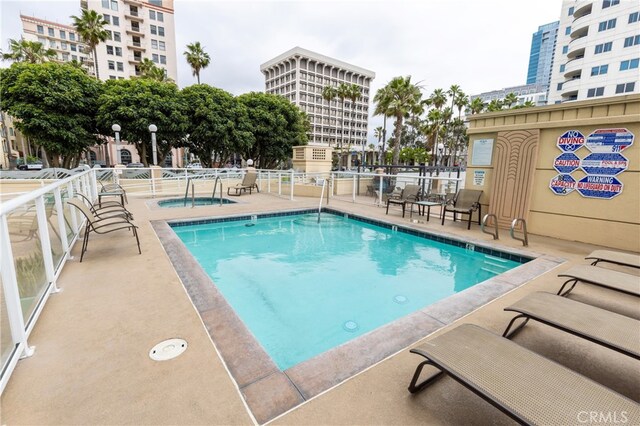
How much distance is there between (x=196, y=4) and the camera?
61.5 ft

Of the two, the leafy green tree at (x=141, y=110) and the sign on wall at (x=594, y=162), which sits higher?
the leafy green tree at (x=141, y=110)

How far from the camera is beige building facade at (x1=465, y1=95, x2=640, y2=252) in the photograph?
15.4 ft

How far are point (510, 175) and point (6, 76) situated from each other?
24327 mm

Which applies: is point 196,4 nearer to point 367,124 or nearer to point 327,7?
point 327,7

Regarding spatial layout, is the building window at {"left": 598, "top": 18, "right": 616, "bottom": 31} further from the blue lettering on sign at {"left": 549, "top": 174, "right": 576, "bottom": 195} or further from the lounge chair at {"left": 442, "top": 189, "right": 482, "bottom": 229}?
the lounge chair at {"left": 442, "top": 189, "right": 482, "bottom": 229}

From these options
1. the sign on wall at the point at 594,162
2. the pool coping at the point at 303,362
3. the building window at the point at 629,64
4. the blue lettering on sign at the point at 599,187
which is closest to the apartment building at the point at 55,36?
the pool coping at the point at 303,362

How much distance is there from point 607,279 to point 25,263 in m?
5.24

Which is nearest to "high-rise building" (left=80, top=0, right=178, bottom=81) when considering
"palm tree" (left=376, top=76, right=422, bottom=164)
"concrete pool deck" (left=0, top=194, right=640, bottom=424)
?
"palm tree" (left=376, top=76, right=422, bottom=164)

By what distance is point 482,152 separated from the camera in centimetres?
653

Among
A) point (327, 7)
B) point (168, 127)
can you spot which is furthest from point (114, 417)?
point (168, 127)

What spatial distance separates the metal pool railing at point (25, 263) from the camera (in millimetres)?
1851

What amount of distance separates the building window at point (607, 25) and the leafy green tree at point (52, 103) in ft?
139

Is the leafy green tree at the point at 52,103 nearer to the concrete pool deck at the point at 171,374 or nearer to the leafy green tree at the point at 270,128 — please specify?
the leafy green tree at the point at 270,128

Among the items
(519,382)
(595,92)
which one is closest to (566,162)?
(519,382)
